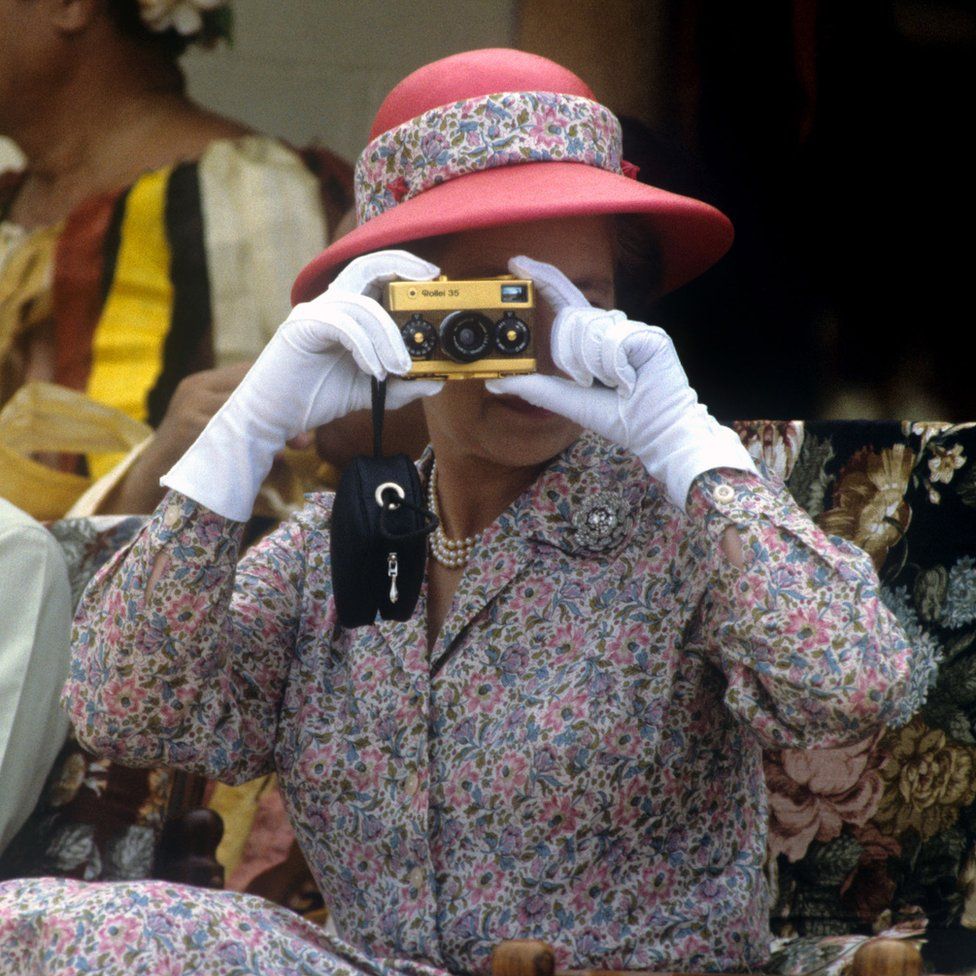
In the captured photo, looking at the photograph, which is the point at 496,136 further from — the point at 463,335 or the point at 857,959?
the point at 857,959

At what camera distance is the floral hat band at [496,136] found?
208 cm

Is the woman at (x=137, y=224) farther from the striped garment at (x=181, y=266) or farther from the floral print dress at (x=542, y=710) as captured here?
the floral print dress at (x=542, y=710)

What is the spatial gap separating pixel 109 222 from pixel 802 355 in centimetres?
139

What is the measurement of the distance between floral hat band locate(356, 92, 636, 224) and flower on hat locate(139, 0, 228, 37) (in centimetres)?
130

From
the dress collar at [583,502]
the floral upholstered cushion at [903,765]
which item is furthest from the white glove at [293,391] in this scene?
the floral upholstered cushion at [903,765]

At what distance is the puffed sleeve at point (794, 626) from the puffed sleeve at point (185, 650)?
22.9 inches

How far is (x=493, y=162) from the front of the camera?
2072 millimetres

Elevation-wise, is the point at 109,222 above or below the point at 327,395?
above

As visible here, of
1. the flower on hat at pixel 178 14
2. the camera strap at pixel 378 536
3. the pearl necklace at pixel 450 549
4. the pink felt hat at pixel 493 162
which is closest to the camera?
the camera strap at pixel 378 536

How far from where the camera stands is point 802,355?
303cm

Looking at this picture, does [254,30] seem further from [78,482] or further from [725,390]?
[725,390]

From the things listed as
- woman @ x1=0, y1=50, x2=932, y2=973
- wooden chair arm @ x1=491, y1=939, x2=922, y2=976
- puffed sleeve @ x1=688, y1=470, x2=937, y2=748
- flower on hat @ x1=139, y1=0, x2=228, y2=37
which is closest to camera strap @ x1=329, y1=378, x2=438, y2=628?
woman @ x1=0, y1=50, x2=932, y2=973

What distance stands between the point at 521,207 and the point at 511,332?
15cm

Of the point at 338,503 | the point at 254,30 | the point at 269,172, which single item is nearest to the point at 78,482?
the point at 269,172
